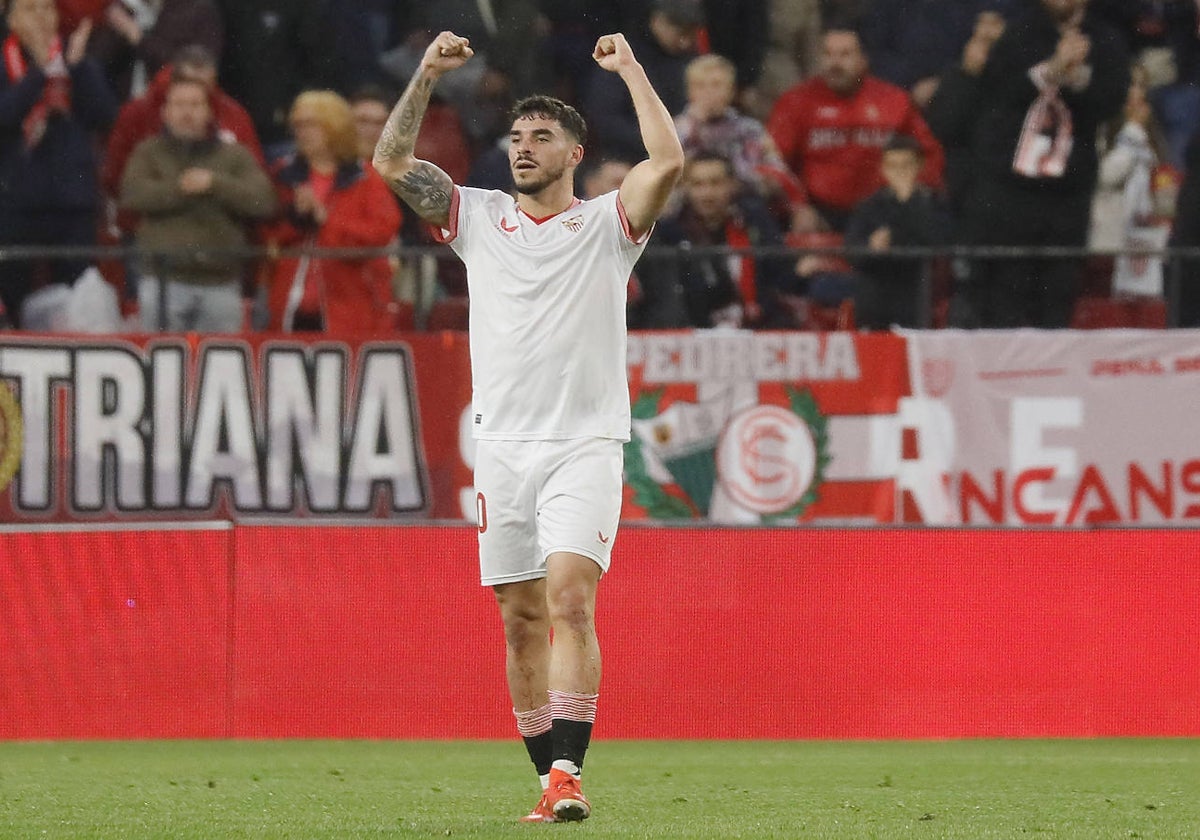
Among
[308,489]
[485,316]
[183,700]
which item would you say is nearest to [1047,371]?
[308,489]

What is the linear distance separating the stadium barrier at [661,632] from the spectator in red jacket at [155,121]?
3326 mm

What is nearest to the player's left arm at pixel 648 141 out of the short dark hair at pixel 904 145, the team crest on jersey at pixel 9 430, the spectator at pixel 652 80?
the team crest on jersey at pixel 9 430

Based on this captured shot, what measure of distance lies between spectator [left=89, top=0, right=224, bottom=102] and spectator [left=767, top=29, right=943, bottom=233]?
12.6ft

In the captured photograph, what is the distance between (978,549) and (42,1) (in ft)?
23.0

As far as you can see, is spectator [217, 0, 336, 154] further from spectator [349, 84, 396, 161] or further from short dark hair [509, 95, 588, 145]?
short dark hair [509, 95, 588, 145]

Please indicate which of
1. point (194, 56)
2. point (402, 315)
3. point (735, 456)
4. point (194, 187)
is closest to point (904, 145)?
point (735, 456)

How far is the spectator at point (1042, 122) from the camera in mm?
13328

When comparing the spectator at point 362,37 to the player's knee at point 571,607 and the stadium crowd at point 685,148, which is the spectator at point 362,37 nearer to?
the stadium crowd at point 685,148

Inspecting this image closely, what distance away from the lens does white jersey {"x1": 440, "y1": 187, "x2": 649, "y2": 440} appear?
6.78 m

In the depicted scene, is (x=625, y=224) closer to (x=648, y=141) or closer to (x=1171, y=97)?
(x=648, y=141)

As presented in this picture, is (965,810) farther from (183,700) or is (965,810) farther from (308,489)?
(308,489)

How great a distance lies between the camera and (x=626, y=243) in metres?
6.87

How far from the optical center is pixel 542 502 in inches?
266

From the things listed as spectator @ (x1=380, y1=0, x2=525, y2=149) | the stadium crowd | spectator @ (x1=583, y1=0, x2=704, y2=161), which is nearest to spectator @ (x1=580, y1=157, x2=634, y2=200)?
the stadium crowd
